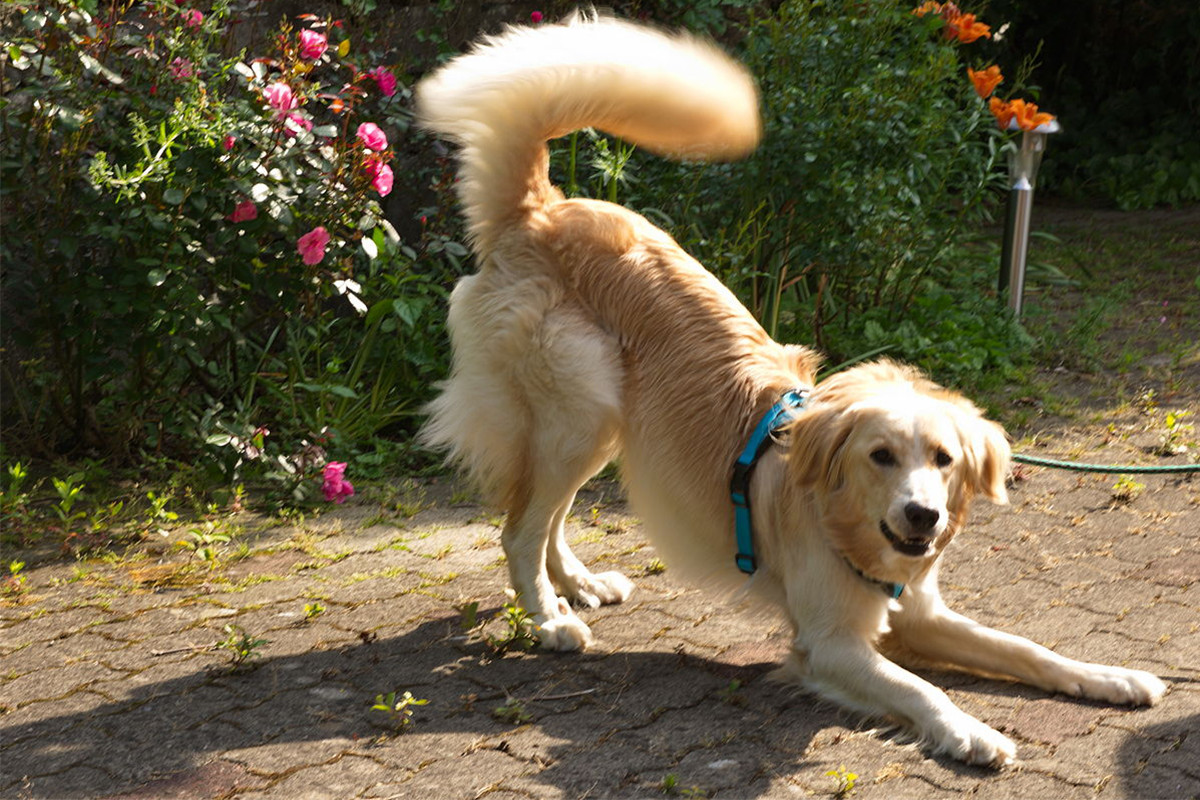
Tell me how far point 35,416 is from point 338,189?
1575mm

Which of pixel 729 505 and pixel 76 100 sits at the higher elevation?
pixel 76 100

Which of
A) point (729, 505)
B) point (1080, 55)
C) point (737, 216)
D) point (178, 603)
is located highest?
point (1080, 55)

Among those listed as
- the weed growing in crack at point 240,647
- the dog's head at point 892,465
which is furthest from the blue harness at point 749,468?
the weed growing in crack at point 240,647

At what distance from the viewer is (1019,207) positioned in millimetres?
7027

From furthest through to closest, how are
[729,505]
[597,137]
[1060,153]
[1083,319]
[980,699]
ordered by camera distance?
[1060,153]
[1083,319]
[597,137]
[729,505]
[980,699]

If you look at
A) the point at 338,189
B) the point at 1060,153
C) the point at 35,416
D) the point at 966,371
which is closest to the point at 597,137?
the point at 338,189

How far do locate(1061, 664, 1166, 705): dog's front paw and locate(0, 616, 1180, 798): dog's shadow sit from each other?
181 millimetres

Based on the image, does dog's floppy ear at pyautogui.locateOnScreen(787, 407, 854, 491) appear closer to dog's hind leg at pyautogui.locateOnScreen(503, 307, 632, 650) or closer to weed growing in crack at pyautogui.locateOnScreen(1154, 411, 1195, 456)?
dog's hind leg at pyautogui.locateOnScreen(503, 307, 632, 650)

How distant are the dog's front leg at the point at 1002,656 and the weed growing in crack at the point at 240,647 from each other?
1863 millimetres

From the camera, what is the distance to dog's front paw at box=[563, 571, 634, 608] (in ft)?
13.8

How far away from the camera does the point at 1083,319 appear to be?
7320mm

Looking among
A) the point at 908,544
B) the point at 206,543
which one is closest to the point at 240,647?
the point at 206,543

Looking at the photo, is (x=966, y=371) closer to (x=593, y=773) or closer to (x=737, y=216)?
(x=737, y=216)

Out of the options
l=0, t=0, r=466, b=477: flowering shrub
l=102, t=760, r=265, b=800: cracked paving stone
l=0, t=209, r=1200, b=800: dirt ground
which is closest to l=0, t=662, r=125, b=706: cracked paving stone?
l=0, t=209, r=1200, b=800: dirt ground
